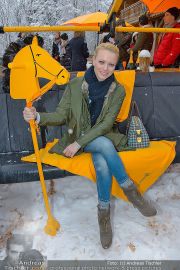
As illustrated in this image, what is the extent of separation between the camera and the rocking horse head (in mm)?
2717

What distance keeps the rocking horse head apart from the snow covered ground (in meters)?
1.21

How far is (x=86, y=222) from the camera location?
9.63 ft

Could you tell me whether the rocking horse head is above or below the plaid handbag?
above

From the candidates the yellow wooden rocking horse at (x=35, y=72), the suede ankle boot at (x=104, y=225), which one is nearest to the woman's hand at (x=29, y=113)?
the yellow wooden rocking horse at (x=35, y=72)

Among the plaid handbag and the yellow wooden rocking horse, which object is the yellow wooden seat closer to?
the plaid handbag

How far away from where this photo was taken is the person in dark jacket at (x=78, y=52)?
23.8 feet

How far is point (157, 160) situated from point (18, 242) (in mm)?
1581

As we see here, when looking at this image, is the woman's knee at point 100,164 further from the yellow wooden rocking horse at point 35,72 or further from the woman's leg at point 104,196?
the yellow wooden rocking horse at point 35,72

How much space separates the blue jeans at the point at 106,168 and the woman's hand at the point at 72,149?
Result: 0.65 ft

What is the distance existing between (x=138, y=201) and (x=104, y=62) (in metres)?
1.35

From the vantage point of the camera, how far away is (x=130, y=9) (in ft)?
52.4

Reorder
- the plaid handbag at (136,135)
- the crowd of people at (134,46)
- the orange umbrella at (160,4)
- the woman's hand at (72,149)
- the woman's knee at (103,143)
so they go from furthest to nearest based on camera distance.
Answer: the orange umbrella at (160,4), the crowd of people at (134,46), the plaid handbag at (136,135), the woman's hand at (72,149), the woman's knee at (103,143)

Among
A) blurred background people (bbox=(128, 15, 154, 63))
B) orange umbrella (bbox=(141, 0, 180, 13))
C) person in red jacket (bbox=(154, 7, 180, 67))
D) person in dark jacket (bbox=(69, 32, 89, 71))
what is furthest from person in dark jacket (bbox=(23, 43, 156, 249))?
person in dark jacket (bbox=(69, 32, 89, 71))

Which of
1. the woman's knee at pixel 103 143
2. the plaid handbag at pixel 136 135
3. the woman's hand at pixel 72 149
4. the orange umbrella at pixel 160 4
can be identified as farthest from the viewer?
the orange umbrella at pixel 160 4
